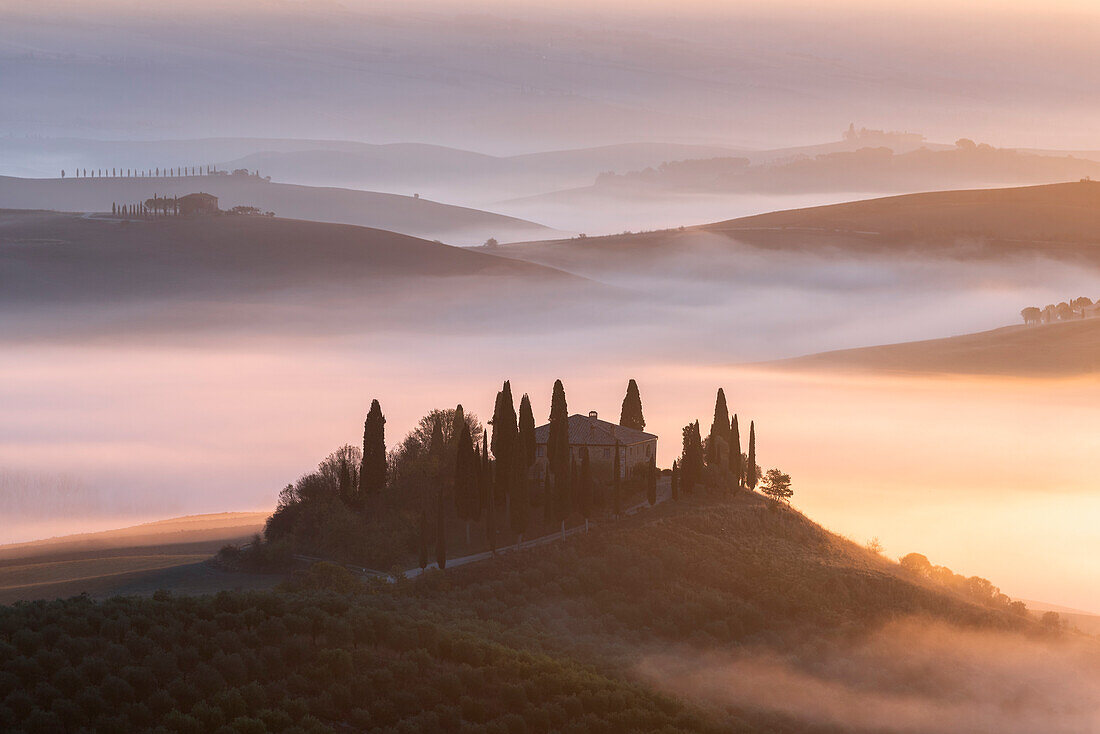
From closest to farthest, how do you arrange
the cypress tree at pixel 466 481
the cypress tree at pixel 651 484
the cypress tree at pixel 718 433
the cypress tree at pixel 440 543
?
the cypress tree at pixel 440 543
the cypress tree at pixel 466 481
the cypress tree at pixel 651 484
the cypress tree at pixel 718 433

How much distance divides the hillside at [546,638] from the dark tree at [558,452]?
3862 mm

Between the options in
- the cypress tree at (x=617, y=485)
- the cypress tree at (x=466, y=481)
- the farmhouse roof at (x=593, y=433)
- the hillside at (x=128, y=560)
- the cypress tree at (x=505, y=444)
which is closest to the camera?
the hillside at (x=128, y=560)

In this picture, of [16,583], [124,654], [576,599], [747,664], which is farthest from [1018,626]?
[16,583]

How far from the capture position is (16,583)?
8469 cm

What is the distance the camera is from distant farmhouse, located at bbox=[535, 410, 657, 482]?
309 feet

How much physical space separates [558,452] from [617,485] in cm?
512

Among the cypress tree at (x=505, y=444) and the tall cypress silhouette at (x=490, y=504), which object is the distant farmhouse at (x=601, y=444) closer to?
the cypress tree at (x=505, y=444)

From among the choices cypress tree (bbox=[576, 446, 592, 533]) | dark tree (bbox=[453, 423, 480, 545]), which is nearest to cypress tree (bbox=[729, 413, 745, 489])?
cypress tree (bbox=[576, 446, 592, 533])

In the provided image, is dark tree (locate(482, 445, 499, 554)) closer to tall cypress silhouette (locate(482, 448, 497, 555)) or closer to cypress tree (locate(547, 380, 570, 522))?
tall cypress silhouette (locate(482, 448, 497, 555))

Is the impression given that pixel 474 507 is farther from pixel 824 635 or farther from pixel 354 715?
pixel 354 715

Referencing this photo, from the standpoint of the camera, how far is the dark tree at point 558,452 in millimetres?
87562

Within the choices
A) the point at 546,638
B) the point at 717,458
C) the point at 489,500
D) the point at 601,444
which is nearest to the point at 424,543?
the point at 489,500

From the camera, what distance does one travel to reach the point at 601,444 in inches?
3752

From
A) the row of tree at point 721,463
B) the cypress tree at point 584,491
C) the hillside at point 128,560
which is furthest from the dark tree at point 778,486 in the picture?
the hillside at point 128,560
